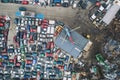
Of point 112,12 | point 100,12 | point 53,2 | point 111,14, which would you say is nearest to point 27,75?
point 53,2

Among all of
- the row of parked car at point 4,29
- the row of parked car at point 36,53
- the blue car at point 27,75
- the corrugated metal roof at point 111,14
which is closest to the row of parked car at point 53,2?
the row of parked car at point 36,53

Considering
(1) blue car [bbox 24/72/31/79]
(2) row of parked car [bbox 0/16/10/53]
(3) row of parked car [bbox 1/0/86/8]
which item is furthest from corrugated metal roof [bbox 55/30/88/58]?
(2) row of parked car [bbox 0/16/10/53]

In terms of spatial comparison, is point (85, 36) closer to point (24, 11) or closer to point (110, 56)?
point (110, 56)

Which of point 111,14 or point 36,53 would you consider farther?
point 36,53

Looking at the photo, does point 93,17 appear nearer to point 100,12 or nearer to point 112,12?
point 100,12

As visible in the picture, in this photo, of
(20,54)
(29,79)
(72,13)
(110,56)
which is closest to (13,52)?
(20,54)

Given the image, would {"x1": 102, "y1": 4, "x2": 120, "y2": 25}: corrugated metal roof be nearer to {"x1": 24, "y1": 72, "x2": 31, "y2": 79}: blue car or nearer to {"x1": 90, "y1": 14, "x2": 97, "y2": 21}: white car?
{"x1": 90, "y1": 14, "x2": 97, "y2": 21}: white car
